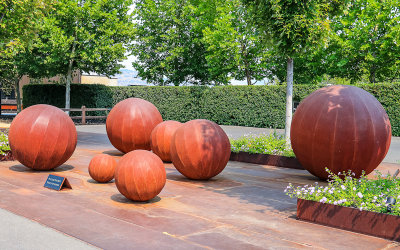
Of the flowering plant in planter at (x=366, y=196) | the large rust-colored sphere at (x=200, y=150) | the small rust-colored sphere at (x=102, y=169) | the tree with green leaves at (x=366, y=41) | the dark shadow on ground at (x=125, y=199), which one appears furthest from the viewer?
the tree with green leaves at (x=366, y=41)

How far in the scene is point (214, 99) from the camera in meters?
30.3

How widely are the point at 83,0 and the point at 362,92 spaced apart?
86.5ft

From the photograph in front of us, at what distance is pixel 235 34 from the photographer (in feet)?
114

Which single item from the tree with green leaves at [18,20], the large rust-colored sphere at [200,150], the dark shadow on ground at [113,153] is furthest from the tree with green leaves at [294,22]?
the tree with green leaves at [18,20]

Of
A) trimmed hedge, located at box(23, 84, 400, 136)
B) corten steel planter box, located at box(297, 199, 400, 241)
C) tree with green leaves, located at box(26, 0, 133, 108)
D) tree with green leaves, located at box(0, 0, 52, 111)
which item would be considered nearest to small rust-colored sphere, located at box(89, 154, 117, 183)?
corten steel planter box, located at box(297, 199, 400, 241)

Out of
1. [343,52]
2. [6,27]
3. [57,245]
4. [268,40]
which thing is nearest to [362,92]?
[268,40]

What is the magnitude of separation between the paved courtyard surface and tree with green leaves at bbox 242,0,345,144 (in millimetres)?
4486

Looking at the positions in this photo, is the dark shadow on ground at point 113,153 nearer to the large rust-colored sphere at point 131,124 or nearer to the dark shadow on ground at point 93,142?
the large rust-colored sphere at point 131,124

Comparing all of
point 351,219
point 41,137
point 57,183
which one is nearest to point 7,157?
point 41,137

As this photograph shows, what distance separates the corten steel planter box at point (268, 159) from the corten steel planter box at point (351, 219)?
5.45 m

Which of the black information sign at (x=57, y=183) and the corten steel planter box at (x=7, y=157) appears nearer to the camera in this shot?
the black information sign at (x=57, y=183)

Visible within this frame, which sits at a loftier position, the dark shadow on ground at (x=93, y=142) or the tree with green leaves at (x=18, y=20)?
the tree with green leaves at (x=18, y=20)

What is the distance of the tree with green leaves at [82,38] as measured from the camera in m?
29.2

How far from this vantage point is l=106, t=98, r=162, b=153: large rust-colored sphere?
1309 centimetres
